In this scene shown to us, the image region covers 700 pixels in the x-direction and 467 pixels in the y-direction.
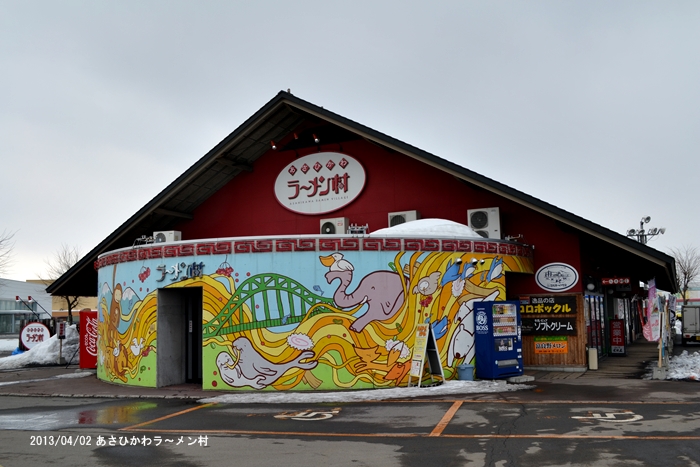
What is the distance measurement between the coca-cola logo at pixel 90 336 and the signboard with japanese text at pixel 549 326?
48.7 ft

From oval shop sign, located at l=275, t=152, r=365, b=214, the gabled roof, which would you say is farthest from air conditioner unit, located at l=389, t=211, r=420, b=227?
the gabled roof

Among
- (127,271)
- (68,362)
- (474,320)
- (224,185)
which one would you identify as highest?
(224,185)

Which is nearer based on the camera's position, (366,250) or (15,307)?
(366,250)

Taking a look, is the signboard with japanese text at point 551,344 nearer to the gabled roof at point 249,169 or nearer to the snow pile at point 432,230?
the gabled roof at point 249,169

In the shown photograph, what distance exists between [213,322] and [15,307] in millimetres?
70115

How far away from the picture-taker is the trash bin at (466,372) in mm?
16031

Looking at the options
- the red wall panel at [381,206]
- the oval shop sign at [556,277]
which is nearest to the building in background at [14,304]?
the red wall panel at [381,206]

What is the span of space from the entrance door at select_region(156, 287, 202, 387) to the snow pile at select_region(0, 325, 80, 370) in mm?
11638

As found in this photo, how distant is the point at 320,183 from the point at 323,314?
7349 mm

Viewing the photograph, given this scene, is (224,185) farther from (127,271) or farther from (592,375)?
(592,375)

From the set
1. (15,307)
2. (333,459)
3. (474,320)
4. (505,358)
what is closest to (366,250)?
(474,320)

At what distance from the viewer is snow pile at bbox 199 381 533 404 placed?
1410cm

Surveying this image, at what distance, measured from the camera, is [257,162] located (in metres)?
22.8

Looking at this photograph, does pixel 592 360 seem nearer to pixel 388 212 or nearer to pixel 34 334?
pixel 388 212
